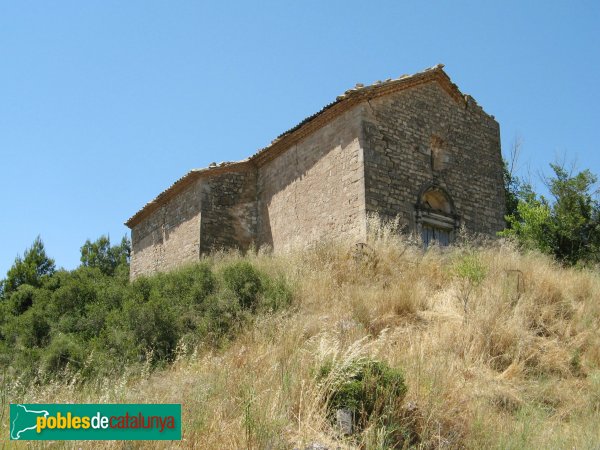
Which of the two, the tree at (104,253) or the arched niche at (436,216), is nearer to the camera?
the arched niche at (436,216)

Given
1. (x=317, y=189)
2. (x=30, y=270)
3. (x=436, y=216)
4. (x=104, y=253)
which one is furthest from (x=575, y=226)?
(x=104, y=253)

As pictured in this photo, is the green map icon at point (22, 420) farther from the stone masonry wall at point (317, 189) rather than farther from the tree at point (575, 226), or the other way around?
the tree at point (575, 226)

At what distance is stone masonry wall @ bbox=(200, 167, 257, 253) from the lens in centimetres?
1650

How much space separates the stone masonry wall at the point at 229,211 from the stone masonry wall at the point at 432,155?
5.00 m

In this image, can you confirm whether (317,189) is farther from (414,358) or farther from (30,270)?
(30,270)

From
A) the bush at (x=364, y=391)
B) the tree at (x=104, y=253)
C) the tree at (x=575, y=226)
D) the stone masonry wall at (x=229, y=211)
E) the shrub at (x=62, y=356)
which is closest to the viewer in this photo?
the bush at (x=364, y=391)

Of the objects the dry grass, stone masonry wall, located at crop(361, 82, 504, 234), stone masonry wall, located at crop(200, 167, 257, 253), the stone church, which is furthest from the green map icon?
stone masonry wall, located at crop(200, 167, 257, 253)

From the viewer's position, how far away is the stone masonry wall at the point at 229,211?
54.1 feet

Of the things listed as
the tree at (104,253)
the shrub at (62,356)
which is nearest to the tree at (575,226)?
the shrub at (62,356)

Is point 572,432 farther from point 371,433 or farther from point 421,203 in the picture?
point 421,203

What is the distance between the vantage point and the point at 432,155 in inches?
581

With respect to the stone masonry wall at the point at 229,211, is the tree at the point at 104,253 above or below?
above

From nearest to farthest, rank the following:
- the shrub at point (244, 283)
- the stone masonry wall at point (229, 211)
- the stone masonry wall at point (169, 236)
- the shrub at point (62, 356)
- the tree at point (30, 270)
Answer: the shrub at point (62, 356)
the shrub at point (244, 283)
the stone masonry wall at point (229, 211)
the stone masonry wall at point (169, 236)
the tree at point (30, 270)

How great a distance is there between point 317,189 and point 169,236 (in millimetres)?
6143
